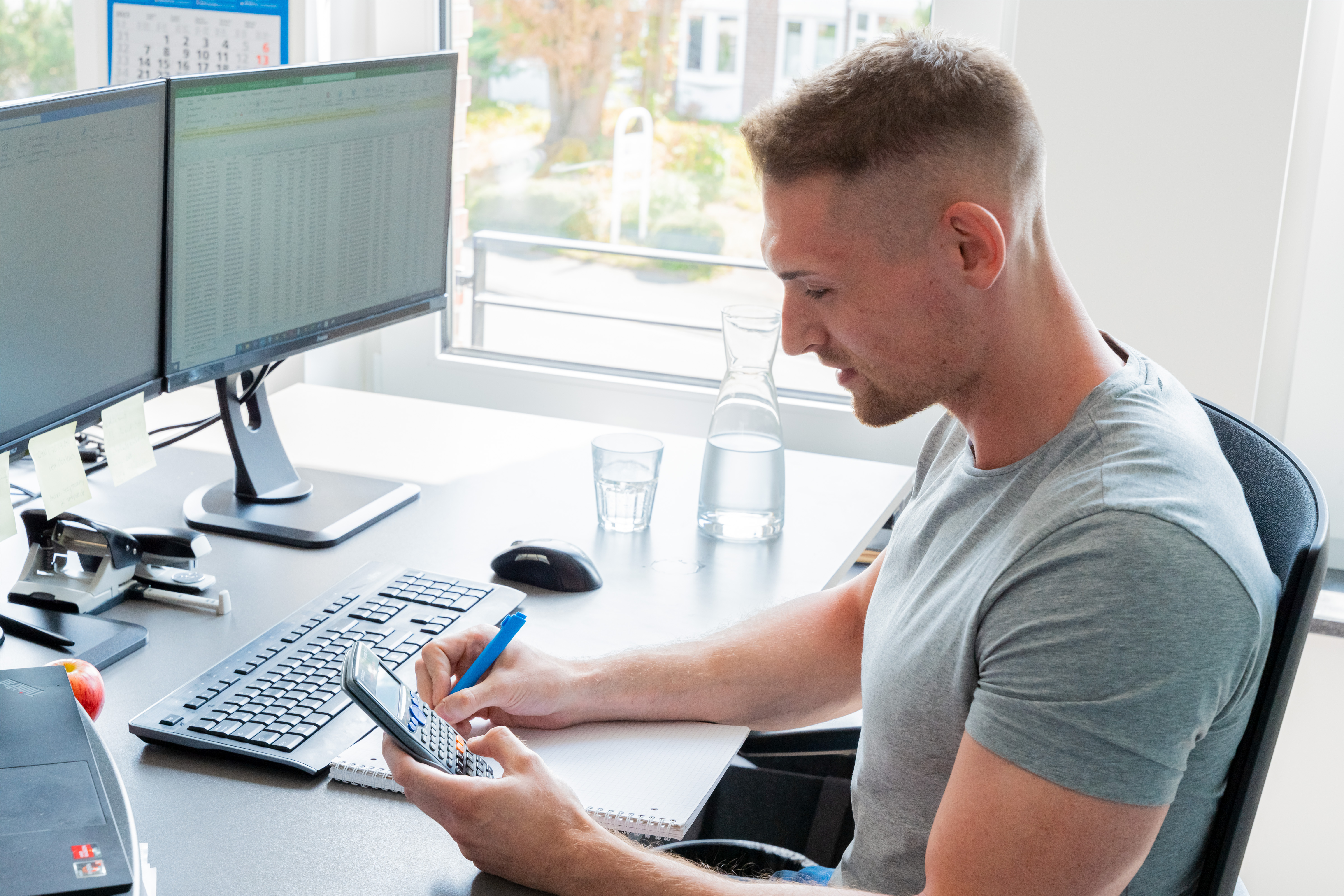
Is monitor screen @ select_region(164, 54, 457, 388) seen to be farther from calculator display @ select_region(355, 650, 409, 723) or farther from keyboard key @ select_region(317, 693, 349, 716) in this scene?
calculator display @ select_region(355, 650, 409, 723)

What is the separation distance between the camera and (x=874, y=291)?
1.02m

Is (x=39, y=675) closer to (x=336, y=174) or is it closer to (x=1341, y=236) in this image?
(x=336, y=174)

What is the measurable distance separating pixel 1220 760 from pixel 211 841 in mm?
706

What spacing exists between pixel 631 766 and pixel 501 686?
0.13m

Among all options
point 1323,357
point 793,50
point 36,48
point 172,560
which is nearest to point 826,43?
point 793,50

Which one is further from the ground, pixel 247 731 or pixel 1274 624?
pixel 1274 624

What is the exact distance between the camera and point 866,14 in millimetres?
1900

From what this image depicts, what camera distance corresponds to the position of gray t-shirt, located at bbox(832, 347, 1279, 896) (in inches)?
31.8

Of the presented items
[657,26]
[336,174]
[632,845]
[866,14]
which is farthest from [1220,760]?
[657,26]

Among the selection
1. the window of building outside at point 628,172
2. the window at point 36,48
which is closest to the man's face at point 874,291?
the window of building outside at point 628,172

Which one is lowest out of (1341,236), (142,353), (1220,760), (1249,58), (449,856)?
(449,856)

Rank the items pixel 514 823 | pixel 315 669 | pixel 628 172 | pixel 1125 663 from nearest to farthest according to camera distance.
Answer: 1. pixel 1125 663
2. pixel 514 823
3. pixel 315 669
4. pixel 628 172

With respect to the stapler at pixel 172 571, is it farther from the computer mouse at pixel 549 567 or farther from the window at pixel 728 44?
the window at pixel 728 44

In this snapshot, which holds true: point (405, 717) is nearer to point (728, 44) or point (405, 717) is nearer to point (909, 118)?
point (909, 118)
